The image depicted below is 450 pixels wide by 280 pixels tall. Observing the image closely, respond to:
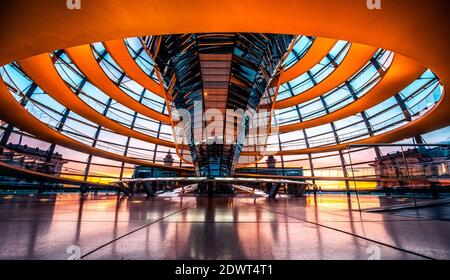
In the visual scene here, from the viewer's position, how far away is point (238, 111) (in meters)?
12.6

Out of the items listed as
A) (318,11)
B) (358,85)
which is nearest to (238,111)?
(318,11)

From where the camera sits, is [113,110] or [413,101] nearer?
[413,101]

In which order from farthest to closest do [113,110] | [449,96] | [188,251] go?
[113,110] < [449,96] < [188,251]

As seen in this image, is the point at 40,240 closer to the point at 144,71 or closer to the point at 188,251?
the point at 188,251

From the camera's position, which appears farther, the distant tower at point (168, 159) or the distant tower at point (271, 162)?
the distant tower at point (271, 162)

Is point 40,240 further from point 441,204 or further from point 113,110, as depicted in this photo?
point 113,110

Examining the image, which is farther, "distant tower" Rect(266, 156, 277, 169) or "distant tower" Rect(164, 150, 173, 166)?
"distant tower" Rect(266, 156, 277, 169)

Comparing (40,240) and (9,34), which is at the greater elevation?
(9,34)

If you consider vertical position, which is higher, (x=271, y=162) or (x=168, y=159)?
(x=168, y=159)

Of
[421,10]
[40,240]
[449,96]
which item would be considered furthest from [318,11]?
[449,96]

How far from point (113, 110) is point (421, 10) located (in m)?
24.9

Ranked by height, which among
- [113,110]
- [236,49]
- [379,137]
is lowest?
[379,137]

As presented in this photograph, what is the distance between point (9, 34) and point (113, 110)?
18.9 meters
